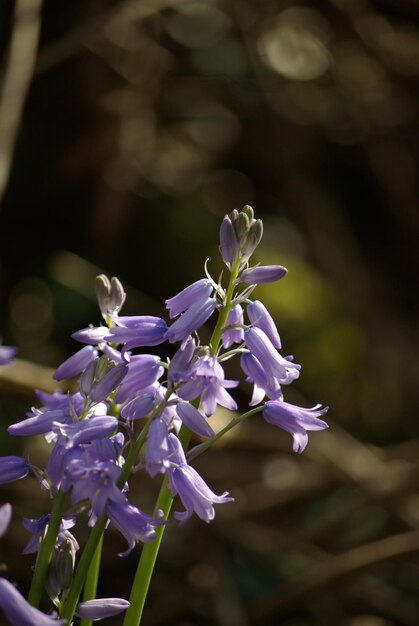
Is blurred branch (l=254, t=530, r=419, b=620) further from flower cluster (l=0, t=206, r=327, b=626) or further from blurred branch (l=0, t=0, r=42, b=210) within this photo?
blurred branch (l=0, t=0, r=42, b=210)

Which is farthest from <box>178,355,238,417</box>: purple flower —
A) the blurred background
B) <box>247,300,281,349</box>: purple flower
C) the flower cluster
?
the blurred background

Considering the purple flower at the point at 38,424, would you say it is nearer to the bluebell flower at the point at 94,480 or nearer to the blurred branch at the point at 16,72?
the bluebell flower at the point at 94,480

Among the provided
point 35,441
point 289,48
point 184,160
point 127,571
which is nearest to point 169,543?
point 127,571

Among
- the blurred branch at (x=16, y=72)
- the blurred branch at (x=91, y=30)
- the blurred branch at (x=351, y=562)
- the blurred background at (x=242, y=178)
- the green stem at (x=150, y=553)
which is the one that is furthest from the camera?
the blurred background at (x=242, y=178)

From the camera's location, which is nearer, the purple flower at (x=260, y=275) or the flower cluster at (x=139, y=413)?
the flower cluster at (x=139, y=413)

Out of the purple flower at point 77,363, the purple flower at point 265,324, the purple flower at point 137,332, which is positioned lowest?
the purple flower at point 77,363

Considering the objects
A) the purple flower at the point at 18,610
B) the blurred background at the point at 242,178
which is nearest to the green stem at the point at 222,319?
the purple flower at the point at 18,610

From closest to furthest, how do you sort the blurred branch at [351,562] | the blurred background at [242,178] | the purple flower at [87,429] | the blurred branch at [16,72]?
the purple flower at [87,429], the blurred branch at [351,562], the blurred branch at [16,72], the blurred background at [242,178]

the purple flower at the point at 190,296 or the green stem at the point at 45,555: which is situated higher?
the purple flower at the point at 190,296

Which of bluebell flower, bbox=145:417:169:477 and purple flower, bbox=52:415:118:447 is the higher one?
purple flower, bbox=52:415:118:447
